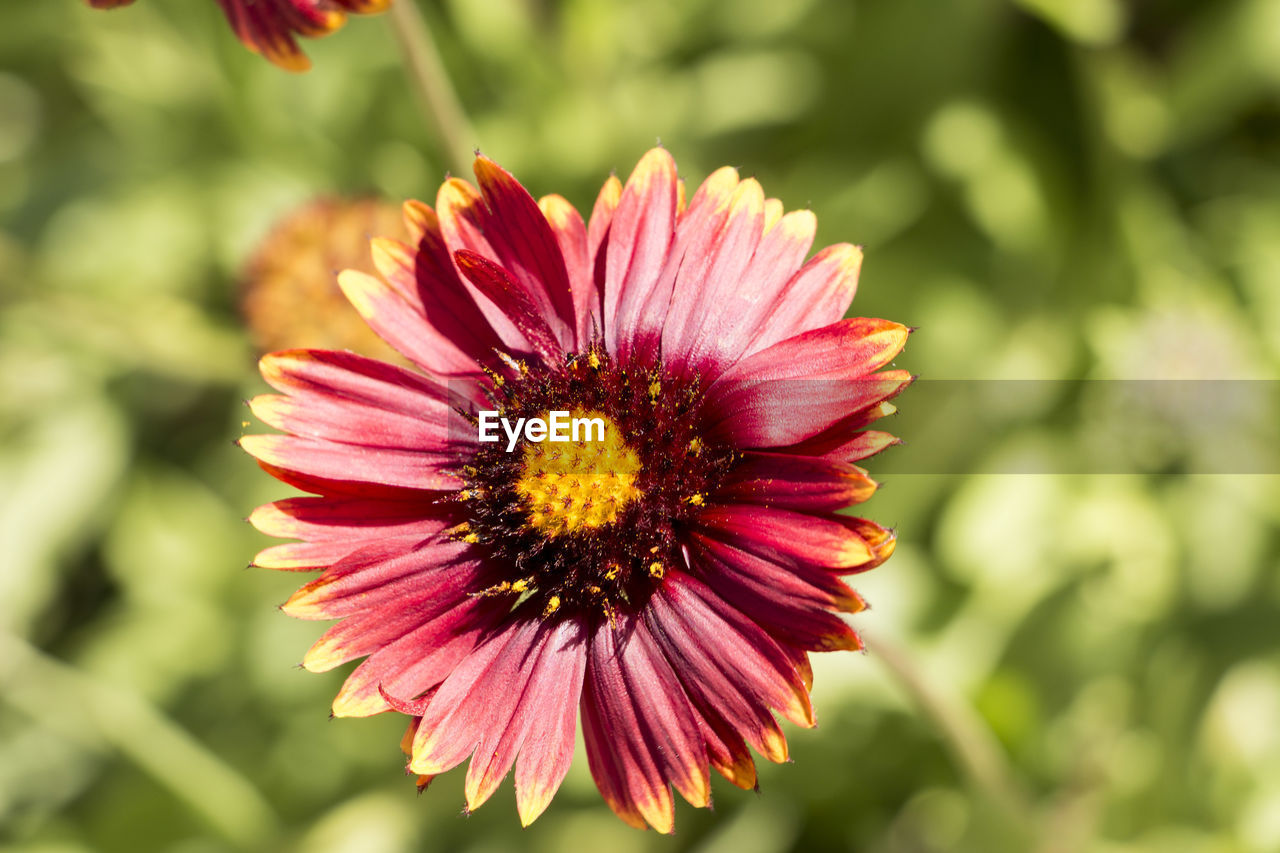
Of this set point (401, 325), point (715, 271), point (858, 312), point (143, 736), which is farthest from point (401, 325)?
point (143, 736)

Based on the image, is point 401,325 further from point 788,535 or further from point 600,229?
point 788,535

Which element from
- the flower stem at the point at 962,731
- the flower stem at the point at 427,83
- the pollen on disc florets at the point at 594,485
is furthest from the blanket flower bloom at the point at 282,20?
the flower stem at the point at 962,731

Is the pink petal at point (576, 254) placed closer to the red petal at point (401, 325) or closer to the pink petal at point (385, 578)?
the red petal at point (401, 325)

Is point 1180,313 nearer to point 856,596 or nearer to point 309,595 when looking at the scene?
point 856,596

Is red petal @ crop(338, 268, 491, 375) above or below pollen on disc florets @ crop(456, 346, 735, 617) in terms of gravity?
above

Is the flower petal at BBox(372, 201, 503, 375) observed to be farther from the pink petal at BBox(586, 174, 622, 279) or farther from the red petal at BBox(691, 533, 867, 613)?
the red petal at BBox(691, 533, 867, 613)

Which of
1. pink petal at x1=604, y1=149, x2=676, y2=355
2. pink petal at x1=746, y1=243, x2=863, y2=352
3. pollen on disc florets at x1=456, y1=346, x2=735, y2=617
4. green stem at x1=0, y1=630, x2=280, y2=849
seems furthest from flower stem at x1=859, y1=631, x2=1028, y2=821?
→ green stem at x1=0, y1=630, x2=280, y2=849
